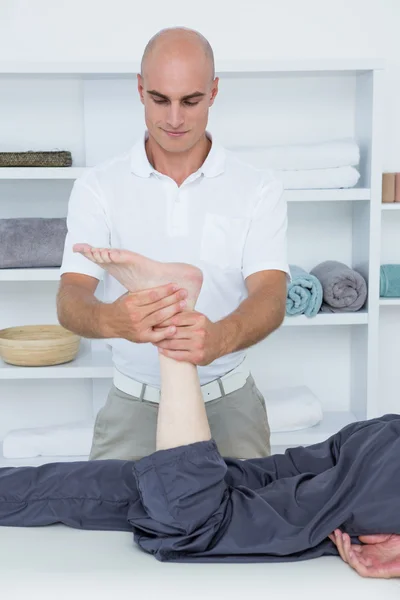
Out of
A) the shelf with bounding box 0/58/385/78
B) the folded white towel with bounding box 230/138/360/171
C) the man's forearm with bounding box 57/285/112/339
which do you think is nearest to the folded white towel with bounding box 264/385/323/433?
the folded white towel with bounding box 230/138/360/171

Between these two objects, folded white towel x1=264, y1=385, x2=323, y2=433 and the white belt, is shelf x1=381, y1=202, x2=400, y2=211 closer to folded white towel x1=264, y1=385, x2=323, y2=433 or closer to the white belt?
folded white towel x1=264, y1=385, x2=323, y2=433

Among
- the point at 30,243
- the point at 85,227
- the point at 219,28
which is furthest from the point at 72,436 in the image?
the point at 219,28

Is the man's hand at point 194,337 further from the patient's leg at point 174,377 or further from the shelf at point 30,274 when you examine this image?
the shelf at point 30,274

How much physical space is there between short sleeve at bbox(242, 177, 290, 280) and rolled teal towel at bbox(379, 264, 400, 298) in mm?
1135

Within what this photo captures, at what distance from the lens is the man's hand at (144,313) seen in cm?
160

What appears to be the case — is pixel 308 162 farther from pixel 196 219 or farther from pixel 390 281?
pixel 196 219

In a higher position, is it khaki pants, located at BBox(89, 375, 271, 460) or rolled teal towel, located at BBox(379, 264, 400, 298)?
rolled teal towel, located at BBox(379, 264, 400, 298)

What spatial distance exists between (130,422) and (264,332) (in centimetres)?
47

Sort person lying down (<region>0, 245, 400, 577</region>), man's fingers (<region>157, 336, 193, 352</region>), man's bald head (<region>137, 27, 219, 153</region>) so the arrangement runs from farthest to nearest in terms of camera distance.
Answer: man's bald head (<region>137, 27, 219, 153</region>) → man's fingers (<region>157, 336, 193, 352</region>) → person lying down (<region>0, 245, 400, 577</region>)

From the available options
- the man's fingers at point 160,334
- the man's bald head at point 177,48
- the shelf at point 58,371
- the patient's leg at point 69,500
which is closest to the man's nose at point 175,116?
the man's bald head at point 177,48

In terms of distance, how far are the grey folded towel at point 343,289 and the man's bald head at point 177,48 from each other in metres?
1.25

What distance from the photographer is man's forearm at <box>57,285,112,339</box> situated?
1.68 m

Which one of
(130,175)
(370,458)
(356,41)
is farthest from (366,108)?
(370,458)

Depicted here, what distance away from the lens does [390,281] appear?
10.1 feet
